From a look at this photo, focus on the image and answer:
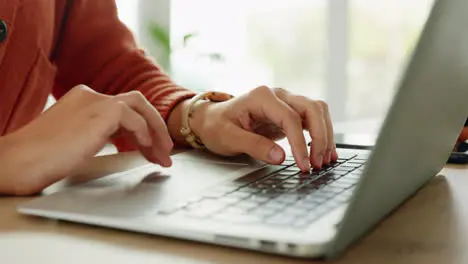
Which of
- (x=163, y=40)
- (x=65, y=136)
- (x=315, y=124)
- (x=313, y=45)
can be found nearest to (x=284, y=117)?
(x=315, y=124)

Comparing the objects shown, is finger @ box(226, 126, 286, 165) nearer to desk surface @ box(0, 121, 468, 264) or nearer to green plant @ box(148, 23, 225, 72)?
desk surface @ box(0, 121, 468, 264)

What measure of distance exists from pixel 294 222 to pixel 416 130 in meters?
0.11

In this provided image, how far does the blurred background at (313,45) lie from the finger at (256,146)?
1.98 metres

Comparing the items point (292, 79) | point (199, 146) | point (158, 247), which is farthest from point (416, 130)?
point (292, 79)

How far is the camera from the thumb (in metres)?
0.76

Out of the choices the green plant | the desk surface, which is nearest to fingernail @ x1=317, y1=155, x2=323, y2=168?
the desk surface

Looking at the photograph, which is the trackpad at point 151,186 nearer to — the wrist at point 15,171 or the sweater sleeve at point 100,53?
the wrist at point 15,171

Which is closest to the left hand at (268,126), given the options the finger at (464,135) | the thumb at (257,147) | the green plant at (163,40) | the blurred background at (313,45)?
the thumb at (257,147)

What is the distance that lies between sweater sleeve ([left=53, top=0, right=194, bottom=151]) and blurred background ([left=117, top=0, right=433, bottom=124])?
5.32 feet

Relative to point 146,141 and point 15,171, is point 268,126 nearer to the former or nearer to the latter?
point 146,141

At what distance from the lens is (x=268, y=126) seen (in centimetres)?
87

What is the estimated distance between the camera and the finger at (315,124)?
752 millimetres

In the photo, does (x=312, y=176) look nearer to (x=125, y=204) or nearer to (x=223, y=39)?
(x=125, y=204)

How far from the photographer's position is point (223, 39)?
291cm
